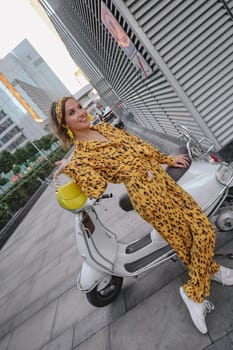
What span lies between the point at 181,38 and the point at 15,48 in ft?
405

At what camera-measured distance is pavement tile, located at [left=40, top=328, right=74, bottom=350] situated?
3172 mm

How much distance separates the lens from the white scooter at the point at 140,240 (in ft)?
8.73

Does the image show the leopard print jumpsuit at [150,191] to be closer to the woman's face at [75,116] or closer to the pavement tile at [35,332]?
the woman's face at [75,116]

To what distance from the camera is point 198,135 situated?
477 cm

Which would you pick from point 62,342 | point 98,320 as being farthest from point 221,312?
point 62,342

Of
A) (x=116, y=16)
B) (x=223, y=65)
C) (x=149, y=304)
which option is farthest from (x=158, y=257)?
(x=116, y=16)

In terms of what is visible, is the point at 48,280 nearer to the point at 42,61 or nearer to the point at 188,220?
the point at 188,220

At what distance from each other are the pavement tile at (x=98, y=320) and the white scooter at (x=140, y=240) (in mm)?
91

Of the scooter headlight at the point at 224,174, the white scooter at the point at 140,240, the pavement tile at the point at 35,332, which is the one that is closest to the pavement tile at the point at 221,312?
the white scooter at the point at 140,240

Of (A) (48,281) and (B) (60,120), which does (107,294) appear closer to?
(B) (60,120)

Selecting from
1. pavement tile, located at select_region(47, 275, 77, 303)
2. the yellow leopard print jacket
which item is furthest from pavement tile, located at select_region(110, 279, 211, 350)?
pavement tile, located at select_region(47, 275, 77, 303)

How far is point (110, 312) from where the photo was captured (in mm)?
3168

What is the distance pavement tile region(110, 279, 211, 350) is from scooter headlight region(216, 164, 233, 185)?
1071 mm

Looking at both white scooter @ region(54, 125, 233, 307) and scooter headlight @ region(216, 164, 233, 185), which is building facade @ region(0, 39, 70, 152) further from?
scooter headlight @ region(216, 164, 233, 185)
